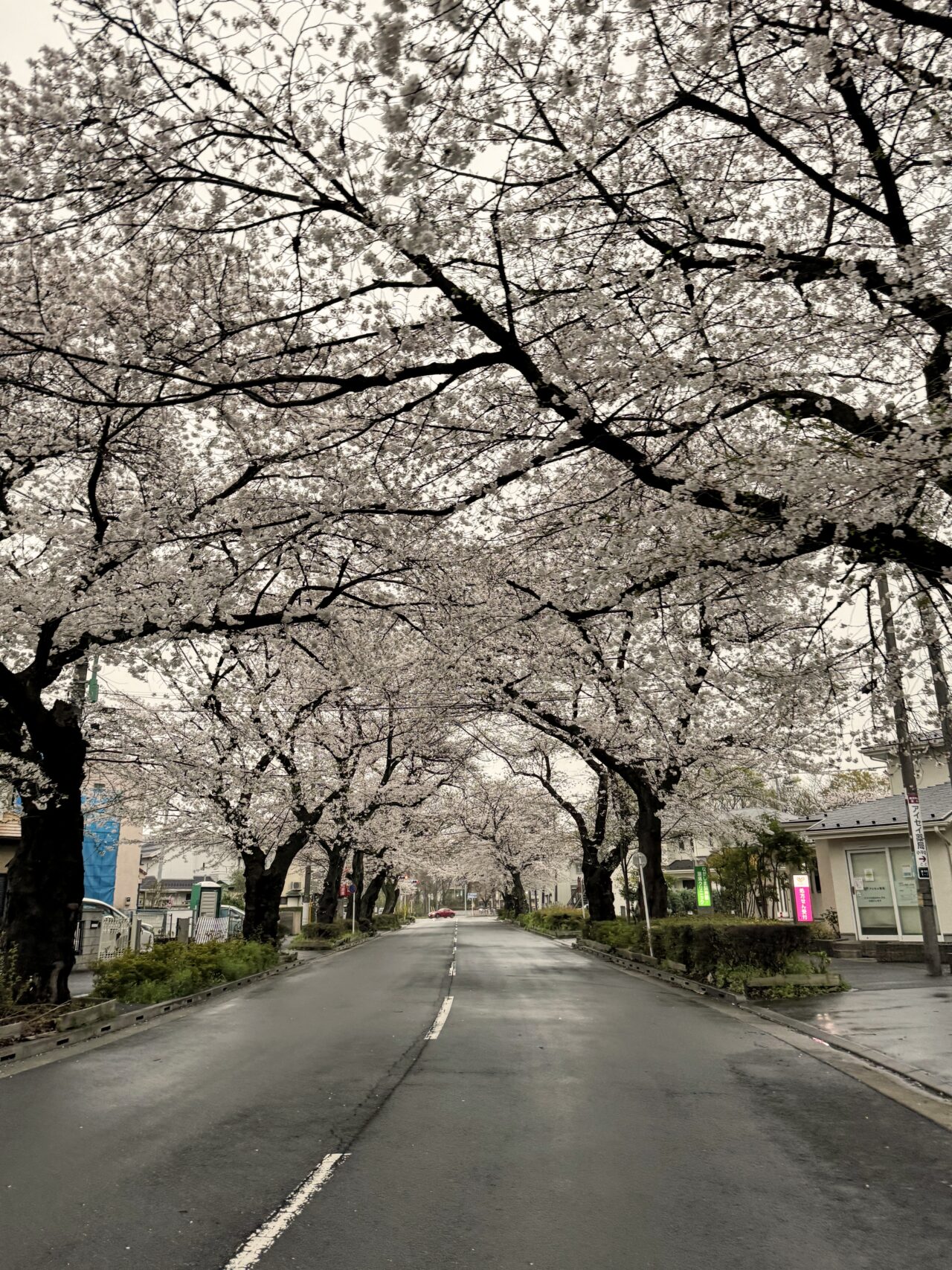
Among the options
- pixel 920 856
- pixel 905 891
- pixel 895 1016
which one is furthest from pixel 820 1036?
pixel 905 891

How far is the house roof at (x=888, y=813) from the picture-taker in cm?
2258

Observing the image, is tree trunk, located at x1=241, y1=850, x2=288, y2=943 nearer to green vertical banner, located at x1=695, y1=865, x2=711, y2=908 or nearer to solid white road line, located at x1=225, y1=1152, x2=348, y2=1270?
green vertical banner, located at x1=695, y1=865, x2=711, y2=908

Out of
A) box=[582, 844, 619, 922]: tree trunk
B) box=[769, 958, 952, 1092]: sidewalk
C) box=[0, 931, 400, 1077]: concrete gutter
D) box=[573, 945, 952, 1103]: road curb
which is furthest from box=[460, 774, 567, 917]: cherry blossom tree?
box=[769, 958, 952, 1092]: sidewalk

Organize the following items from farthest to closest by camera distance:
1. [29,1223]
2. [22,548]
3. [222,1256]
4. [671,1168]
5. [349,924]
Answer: [349,924] < [22,548] < [671,1168] < [29,1223] < [222,1256]

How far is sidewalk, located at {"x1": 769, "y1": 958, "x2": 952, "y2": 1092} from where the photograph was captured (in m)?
9.12

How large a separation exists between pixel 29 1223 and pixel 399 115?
7.18 m

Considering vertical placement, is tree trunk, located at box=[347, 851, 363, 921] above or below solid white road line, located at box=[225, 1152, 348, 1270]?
above

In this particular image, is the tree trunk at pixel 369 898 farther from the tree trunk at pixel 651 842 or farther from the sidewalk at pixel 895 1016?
the sidewalk at pixel 895 1016

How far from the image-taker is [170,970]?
49.5 ft

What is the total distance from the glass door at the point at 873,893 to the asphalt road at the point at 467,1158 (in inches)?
651

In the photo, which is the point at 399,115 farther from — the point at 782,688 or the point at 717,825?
the point at 717,825

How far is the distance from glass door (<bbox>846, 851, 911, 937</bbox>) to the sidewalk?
6.93 meters

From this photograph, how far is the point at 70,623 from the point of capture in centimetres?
1162

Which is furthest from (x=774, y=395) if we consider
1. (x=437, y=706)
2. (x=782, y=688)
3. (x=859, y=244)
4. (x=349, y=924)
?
(x=349, y=924)
